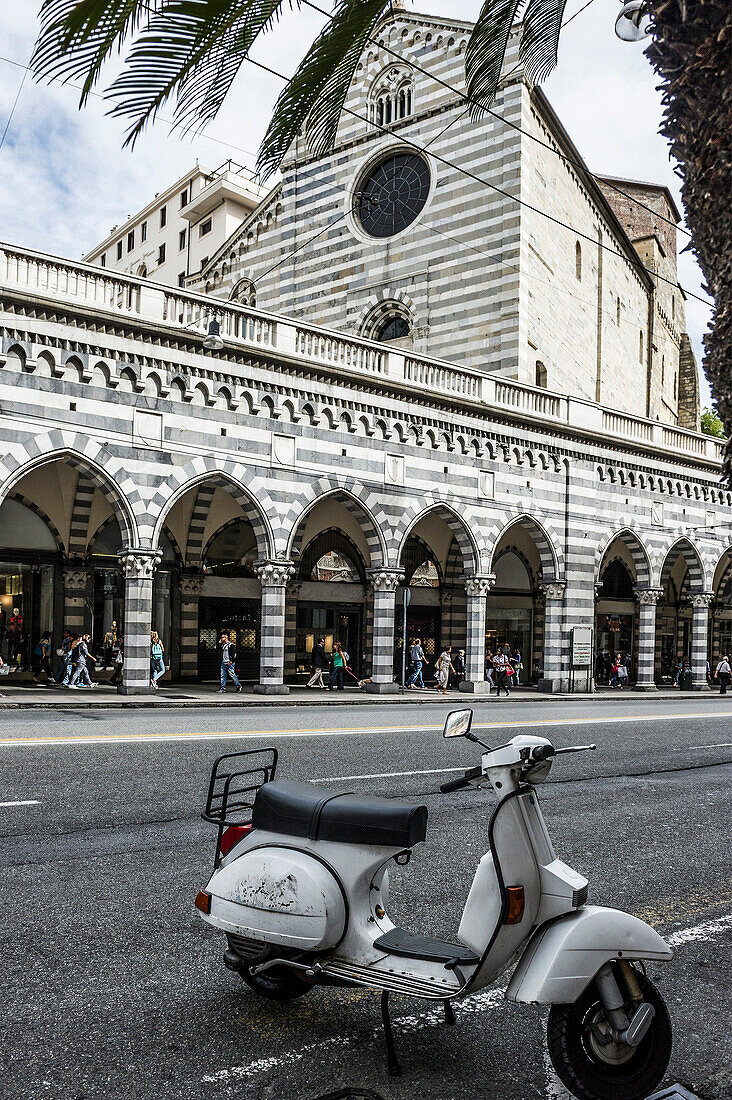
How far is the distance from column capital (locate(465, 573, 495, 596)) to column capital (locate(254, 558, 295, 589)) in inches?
254

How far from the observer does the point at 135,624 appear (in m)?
20.1

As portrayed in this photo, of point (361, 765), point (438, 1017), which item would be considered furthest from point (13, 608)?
point (438, 1017)

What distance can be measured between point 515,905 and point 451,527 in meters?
23.3

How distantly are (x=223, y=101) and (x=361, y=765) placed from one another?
323 inches

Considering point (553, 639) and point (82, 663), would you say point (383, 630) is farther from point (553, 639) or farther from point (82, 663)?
point (82, 663)

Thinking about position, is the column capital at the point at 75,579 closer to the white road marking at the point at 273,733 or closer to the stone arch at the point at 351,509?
the stone arch at the point at 351,509

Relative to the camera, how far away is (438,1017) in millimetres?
4105

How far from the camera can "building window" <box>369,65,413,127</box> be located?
32.1m

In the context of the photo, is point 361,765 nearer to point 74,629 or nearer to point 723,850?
point 723,850

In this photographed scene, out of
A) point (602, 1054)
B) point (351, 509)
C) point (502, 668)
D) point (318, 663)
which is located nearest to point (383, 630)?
point (318, 663)

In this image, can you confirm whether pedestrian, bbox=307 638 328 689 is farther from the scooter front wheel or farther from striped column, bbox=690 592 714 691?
the scooter front wheel

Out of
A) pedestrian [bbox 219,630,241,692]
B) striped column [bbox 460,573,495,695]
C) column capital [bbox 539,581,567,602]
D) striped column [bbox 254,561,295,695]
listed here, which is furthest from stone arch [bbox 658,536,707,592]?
pedestrian [bbox 219,630,241,692]

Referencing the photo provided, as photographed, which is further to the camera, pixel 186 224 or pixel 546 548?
pixel 186 224

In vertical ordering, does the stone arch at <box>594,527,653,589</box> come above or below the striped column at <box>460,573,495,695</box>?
above
